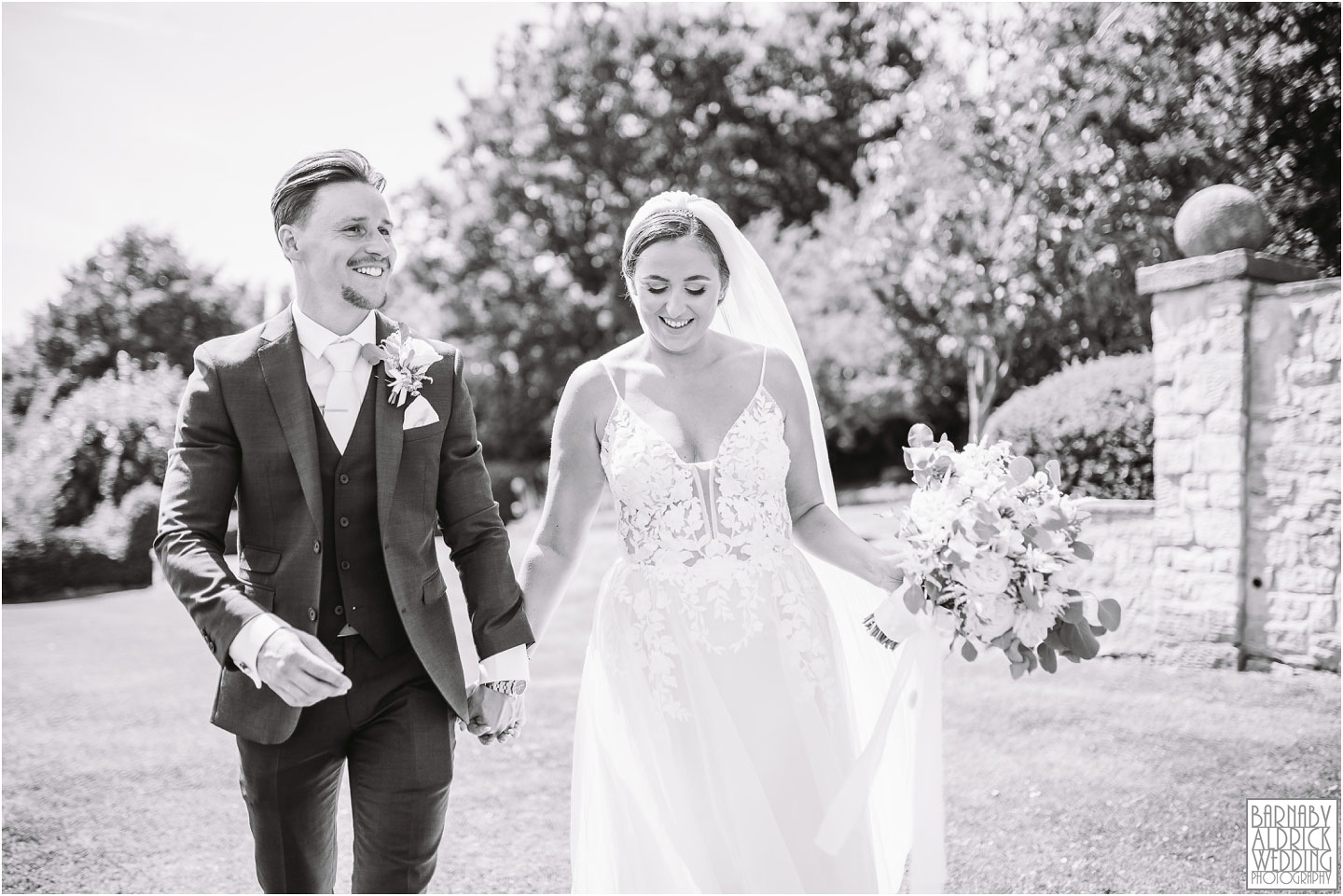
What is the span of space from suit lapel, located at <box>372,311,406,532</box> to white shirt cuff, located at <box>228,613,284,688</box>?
392 mm

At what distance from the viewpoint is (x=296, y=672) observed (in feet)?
7.77

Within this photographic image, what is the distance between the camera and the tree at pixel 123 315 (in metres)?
33.4

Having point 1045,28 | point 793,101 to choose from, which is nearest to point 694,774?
point 1045,28

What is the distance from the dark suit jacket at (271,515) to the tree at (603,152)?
2351cm

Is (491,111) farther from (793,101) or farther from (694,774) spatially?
(694,774)

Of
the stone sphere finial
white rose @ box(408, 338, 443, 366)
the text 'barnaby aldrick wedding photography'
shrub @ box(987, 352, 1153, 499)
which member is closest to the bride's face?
white rose @ box(408, 338, 443, 366)

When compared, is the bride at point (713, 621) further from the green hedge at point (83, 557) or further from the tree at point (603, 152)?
the tree at point (603, 152)

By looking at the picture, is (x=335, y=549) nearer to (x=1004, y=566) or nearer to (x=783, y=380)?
(x=783, y=380)

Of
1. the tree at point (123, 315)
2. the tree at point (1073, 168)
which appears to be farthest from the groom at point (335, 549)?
the tree at point (123, 315)

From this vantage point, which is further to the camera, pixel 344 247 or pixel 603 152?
pixel 603 152

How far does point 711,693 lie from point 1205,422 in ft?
19.1

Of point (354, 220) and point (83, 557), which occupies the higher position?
point (354, 220)

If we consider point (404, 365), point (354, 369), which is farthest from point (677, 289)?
point (354, 369)

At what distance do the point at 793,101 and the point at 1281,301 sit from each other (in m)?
22.4
